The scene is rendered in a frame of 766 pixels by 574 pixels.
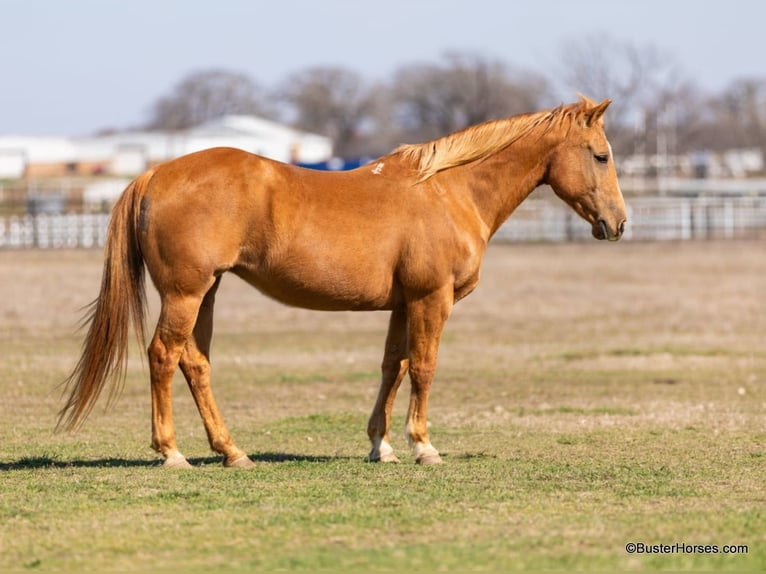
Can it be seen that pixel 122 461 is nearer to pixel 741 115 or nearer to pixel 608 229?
pixel 608 229

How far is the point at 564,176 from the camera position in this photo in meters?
9.70

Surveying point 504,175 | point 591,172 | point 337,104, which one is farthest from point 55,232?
point 337,104

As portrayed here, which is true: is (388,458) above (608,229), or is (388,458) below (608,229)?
below

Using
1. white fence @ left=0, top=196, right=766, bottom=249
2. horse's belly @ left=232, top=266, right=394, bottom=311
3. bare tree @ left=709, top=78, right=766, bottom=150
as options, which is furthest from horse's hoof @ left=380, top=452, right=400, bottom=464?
bare tree @ left=709, top=78, right=766, bottom=150

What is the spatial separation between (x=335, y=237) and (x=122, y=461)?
93.2 inches

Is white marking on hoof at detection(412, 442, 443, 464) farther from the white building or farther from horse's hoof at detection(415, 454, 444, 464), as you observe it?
the white building

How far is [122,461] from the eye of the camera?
31.7 ft

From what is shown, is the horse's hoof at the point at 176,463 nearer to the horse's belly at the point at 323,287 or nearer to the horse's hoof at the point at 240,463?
the horse's hoof at the point at 240,463

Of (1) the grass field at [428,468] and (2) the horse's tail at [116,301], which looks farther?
(2) the horse's tail at [116,301]

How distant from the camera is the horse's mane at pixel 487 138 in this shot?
31.7ft

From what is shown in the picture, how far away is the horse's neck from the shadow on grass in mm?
2178

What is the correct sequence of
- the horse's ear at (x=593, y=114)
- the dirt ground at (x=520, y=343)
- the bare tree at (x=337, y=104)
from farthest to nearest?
the bare tree at (x=337, y=104)
the dirt ground at (x=520, y=343)
the horse's ear at (x=593, y=114)

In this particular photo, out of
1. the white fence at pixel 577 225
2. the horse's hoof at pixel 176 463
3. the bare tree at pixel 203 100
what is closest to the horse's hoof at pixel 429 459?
the horse's hoof at pixel 176 463

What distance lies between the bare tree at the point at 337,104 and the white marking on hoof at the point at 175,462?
12987cm
